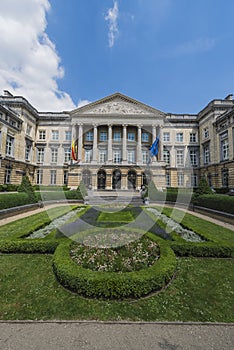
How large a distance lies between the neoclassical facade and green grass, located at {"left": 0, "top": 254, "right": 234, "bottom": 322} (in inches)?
1080

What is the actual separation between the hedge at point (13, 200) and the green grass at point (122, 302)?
919 centimetres

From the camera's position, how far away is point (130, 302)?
3826mm

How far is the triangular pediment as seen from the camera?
115ft

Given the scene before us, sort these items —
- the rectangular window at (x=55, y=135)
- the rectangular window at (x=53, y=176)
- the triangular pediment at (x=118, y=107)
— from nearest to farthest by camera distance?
1. the triangular pediment at (x=118, y=107)
2. the rectangular window at (x=53, y=176)
3. the rectangular window at (x=55, y=135)

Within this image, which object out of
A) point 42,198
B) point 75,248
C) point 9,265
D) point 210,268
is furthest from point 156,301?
point 42,198

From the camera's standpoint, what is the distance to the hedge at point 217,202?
12.3m

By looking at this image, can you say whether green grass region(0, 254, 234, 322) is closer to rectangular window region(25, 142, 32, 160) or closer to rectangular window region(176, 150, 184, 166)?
rectangular window region(25, 142, 32, 160)

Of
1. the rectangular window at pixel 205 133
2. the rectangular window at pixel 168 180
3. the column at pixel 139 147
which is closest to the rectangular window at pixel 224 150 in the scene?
the rectangular window at pixel 205 133

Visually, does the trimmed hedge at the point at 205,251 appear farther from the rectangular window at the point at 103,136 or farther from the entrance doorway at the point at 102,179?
the rectangular window at the point at 103,136

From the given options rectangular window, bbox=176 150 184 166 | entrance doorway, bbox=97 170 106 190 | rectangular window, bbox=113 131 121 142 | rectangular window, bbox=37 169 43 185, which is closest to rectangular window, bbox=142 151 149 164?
rectangular window, bbox=113 131 121 142

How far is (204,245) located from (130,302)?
3918 millimetres

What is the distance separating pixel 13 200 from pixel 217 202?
1726 centimetres

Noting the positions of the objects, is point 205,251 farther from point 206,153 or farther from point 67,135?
point 67,135

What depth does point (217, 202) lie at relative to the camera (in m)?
13.6
